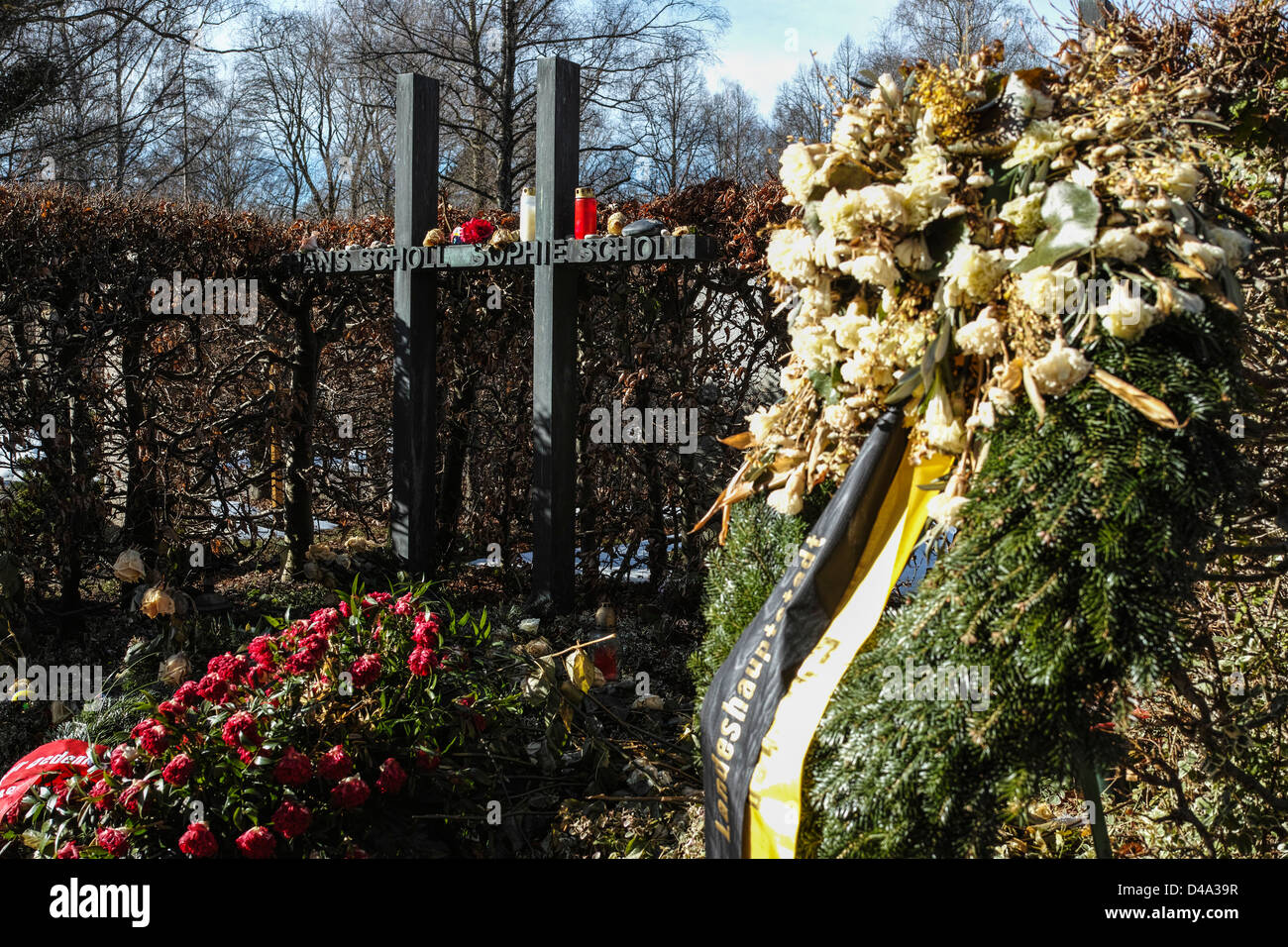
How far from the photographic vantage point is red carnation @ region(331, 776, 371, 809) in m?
2.54

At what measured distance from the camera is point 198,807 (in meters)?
2.45

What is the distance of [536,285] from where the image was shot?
4715 millimetres

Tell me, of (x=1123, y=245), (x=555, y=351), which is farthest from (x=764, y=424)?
A: (x=555, y=351)

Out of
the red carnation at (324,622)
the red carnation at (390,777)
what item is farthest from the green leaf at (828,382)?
the red carnation at (324,622)

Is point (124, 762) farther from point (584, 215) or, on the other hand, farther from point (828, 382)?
point (584, 215)

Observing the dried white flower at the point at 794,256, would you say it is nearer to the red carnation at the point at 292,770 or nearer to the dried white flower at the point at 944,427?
the dried white flower at the point at 944,427

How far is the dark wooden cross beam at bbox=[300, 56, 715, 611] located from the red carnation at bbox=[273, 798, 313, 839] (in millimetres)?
2372

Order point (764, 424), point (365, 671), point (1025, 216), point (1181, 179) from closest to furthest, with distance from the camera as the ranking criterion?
1. point (1181, 179)
2. point (1025, 216)
3. point (764, 424)
4. point (365, 671)

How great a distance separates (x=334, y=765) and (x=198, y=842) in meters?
0.36

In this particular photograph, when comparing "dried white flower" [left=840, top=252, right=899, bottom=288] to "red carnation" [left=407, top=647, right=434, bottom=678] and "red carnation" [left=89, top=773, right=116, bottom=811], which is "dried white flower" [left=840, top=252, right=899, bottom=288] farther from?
"red carnation" [left=89, top=773, right=116, bottom=811]

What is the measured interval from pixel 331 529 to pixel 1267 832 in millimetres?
5325

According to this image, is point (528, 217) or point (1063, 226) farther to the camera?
point (528, 217)

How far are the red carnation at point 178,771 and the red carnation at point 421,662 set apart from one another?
616 millimetres

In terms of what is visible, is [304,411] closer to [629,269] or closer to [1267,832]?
[629,269]
